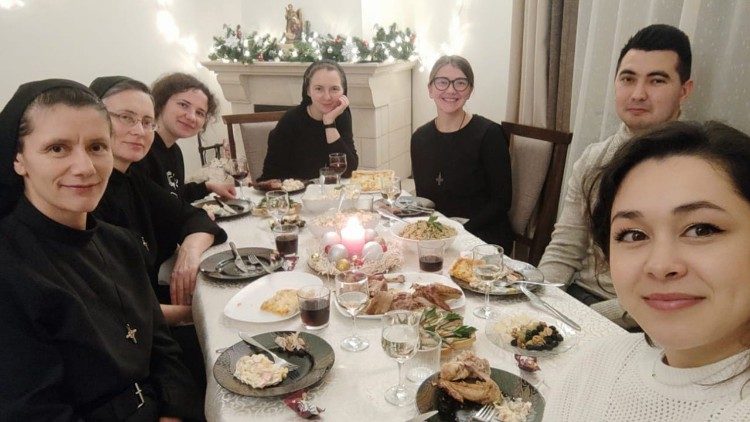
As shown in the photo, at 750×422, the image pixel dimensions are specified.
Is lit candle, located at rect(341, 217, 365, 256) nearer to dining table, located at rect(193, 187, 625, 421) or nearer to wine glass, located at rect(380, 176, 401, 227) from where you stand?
dining table, located at rect(193, 187, 625, 421)

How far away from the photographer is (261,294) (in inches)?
58.9

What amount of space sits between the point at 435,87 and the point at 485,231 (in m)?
0.79

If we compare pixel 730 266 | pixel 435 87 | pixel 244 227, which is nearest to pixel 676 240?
pixel 730 266

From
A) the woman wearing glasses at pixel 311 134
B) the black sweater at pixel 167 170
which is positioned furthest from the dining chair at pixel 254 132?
the black sweater at pixel 167 170

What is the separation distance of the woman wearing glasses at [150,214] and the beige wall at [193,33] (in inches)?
106

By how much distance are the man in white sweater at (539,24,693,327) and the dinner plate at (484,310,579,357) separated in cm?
41

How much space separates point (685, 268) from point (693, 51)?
1498mm

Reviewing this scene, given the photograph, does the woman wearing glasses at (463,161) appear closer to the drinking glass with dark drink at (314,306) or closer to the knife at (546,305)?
the knife at (546,305)

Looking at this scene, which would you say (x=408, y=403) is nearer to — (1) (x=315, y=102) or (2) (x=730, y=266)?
(2) (x=730, y=266)

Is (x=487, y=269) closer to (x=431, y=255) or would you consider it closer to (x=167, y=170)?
(x=431, y=255)

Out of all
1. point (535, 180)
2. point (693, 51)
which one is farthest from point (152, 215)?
point (693, 51)

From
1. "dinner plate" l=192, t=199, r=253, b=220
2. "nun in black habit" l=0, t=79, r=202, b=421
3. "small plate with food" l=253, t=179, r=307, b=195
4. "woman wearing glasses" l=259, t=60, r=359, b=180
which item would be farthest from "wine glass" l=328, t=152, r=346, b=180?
"nun in black habit" l=0, t=79, r=202, b=421

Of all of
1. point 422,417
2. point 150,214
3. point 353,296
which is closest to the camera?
point 422,417

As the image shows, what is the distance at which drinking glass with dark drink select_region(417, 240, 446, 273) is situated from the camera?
1.62m
